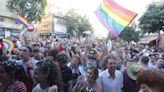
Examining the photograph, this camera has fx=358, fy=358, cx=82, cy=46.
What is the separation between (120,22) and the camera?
10477 mm

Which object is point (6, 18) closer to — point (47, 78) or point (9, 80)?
point (47, 78)

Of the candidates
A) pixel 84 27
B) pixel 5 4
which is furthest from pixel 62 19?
pixel 5 4

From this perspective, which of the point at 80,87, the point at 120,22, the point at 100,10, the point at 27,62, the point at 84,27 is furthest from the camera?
the point at 84,27

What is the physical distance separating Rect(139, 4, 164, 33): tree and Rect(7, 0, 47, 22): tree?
1275 centimetres

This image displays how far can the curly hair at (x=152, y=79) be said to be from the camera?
2439mm

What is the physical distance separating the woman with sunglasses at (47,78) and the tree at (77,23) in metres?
56.4

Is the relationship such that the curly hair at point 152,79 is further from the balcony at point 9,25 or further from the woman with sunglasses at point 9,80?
the balcony at point 9,25

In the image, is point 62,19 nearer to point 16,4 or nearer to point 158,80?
point 16,4

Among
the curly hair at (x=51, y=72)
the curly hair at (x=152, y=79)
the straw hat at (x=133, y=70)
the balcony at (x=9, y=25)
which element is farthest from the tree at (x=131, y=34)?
the curly hair at (x=152, y=79)

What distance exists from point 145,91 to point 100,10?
943 centimetres

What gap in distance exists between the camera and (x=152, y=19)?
135ft

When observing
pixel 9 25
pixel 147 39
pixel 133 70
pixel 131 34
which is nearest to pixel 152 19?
pixel 131 34

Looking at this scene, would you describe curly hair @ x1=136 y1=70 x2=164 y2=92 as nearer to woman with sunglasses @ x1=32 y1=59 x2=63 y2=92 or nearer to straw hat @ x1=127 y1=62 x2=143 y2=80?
woman with sunglasses @ x1=32 y1=59 x2=63 y2=92

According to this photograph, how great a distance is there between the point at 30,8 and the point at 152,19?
15.2 meters
